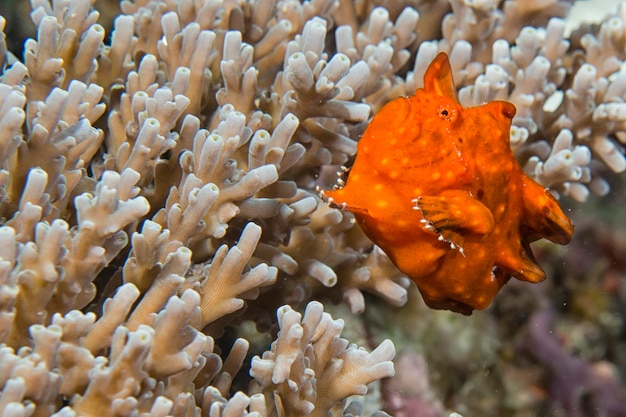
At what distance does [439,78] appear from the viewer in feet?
6.22

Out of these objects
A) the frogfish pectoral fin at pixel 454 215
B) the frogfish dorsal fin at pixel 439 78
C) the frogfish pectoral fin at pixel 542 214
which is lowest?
the frogfish pectoral fin at pixel 542 214

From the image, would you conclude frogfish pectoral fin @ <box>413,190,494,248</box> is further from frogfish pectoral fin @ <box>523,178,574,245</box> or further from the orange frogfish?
frogfish pectoral fin @ <box>523,178,574,245</box>

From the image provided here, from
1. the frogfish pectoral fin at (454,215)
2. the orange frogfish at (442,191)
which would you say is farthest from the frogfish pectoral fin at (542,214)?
the frogfish pectoral fin at (454,215)

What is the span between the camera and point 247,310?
7.72ft

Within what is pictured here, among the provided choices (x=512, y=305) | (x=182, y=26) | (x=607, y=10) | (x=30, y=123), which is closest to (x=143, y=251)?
(x=30, y=123)

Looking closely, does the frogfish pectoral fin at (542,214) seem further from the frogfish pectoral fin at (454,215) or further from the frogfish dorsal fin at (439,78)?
the frogfish dorsal fin at (439,78)

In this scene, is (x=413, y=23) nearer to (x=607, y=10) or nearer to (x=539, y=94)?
(x=539, y=94)

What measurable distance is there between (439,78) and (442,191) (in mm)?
397

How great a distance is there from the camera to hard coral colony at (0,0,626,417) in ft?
4.91

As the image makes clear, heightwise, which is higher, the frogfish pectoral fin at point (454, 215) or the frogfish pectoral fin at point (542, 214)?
the frogfish pectoral fin at point (454, 215)

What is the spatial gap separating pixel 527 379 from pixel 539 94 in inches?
67.4

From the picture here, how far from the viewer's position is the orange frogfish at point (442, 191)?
1.72m

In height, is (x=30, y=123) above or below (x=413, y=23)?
above

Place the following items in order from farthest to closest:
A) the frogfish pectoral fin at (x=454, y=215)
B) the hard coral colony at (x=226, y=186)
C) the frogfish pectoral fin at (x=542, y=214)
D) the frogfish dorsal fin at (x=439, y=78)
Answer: the frogfish pectoral fin at (x=542, y=214) → the frogfish dorsal fin at (x=439, y=78) → the frogfish pectoral fin at (x=454, y=215) → the hard coral colony at (x=226, y=186)
